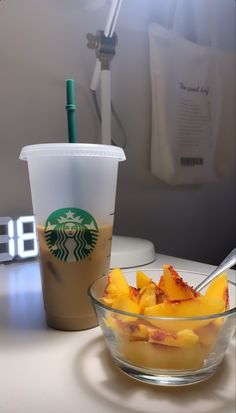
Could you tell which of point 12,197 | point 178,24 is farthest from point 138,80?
point 12,197

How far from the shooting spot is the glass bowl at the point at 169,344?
0.31 meters

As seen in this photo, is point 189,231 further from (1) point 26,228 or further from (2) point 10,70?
(2) point 10,70

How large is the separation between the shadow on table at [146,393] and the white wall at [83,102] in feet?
1.74

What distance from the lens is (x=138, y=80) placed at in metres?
1.00

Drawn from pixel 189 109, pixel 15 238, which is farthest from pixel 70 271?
pixel 189 109

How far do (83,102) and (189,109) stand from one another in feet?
1.13

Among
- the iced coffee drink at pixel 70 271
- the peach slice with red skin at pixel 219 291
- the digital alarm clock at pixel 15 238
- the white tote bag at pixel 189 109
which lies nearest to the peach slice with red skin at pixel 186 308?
the peach slice with red skin at pixel 219 291

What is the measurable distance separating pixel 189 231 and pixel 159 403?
0.90 meters

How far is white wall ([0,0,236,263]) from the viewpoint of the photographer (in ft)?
2.62

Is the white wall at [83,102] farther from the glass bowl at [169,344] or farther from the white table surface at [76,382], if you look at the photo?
the glass bowl at [169,344]

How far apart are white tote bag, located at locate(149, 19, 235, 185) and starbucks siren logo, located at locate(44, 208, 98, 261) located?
0.63 meters

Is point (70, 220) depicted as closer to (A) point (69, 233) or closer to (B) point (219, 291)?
(A) point (69, 233)

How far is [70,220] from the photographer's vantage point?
16.6 inches

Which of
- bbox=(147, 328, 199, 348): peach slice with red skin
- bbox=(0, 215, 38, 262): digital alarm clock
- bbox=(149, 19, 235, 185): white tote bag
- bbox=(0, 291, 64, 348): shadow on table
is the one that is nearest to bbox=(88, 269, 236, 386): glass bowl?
Answer: bbox=(147, 328, 199, 348): peach slice with red skin
